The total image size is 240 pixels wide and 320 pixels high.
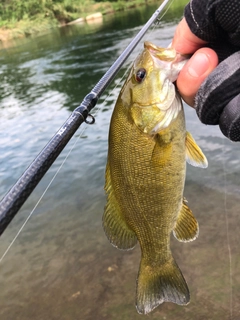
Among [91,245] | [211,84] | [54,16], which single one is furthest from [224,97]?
[54,16]

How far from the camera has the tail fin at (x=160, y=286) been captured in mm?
2158

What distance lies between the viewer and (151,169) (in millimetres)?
1929

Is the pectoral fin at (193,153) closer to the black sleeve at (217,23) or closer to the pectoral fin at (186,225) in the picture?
the pectoral fin at (186,225)

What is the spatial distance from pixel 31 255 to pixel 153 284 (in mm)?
3736

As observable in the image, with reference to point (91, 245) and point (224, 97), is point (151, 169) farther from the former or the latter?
point (91, 245)

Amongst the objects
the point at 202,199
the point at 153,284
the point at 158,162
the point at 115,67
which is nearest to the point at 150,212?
the point at 158,162

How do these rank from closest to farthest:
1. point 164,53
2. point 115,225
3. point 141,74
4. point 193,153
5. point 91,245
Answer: point 164,53, point 141,74, point 193,153, point 115,225, point 91,245

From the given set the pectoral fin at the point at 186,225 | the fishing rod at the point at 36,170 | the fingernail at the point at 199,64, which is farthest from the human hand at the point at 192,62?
the pectoral fin at the point at 186,225

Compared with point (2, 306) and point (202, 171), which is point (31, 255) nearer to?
point (2, 306)

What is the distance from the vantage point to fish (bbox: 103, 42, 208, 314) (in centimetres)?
182

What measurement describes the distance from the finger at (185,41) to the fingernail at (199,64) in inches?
4.8

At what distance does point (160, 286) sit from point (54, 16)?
43.7 m

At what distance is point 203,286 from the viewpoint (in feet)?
13.9

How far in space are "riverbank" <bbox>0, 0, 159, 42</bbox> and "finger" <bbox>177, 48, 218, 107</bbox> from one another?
34821 mm
